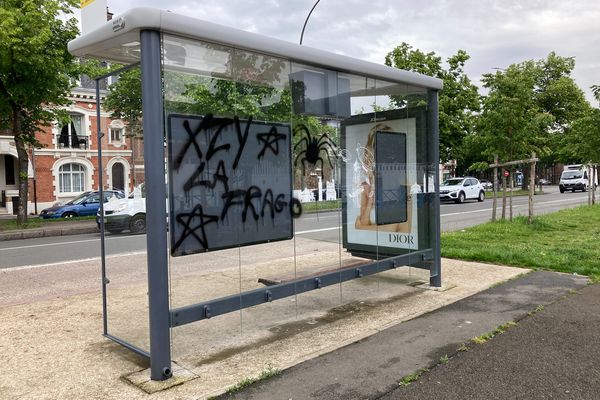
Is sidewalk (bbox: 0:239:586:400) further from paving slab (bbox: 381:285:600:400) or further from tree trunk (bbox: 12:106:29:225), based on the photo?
tree trunk (bbox: 12:106:29:225)

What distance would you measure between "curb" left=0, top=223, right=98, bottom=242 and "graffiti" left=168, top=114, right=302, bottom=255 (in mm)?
13989

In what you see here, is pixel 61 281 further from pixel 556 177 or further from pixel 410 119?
pixel 556 177

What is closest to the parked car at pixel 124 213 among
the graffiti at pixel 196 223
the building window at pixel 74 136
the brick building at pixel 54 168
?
the graffiti at pixel 196 223

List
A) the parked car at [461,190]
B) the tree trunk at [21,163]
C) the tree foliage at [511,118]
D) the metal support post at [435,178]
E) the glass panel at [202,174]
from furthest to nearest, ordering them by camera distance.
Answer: the parked car at [461,190], the tree trunk at [21,163], the tree foliage at [511,118], the metal support post at [435,178], the glass panel at [202,174]

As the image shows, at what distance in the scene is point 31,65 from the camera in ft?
53.7

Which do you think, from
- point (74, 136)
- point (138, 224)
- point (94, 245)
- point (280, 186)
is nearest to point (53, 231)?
point (94, 245)

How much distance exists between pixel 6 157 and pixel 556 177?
298ft

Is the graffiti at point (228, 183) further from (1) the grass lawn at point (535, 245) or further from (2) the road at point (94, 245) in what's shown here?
(1) the grass lawn at point (535, 245)

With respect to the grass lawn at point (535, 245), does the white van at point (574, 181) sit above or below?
above

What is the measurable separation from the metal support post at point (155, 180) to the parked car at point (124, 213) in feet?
1.57

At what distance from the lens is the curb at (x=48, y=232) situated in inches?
626

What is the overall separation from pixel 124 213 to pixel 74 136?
2636 cm

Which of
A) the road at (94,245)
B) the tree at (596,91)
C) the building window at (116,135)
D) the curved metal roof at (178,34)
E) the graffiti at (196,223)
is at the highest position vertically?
the tree at (596,91)

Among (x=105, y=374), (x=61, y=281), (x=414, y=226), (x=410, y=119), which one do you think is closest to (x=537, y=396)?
(x=105, y=374)
